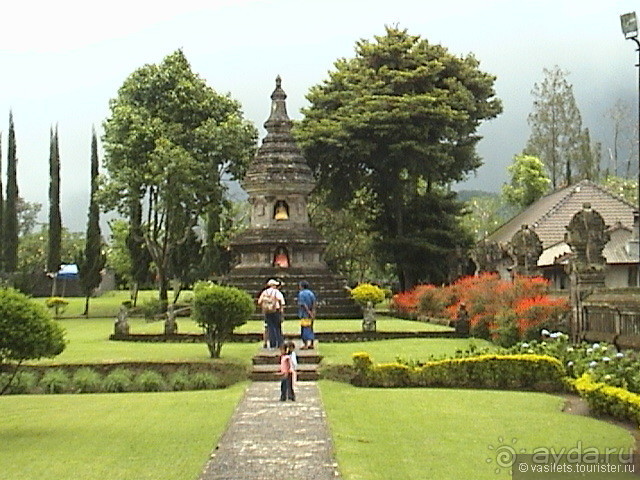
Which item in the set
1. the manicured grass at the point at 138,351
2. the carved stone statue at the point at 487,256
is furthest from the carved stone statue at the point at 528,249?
the manicured grass at the point at 138,351

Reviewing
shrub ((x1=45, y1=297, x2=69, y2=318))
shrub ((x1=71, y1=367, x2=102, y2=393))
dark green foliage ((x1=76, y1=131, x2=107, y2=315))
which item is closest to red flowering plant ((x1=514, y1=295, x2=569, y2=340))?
shrub ((x1=71, y1=367, x2=102, y2=393))

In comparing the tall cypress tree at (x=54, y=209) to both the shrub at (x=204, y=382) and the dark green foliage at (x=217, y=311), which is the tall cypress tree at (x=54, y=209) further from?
the shrub at (x=204, y=382)

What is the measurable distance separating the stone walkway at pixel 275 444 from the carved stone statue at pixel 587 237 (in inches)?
371

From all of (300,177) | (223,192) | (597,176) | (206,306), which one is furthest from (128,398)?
(597,176)

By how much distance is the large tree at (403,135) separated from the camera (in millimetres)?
42062

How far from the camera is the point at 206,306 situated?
68.4 ft

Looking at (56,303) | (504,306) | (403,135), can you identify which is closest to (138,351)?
(504,306)

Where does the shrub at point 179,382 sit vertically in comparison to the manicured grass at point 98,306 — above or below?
below

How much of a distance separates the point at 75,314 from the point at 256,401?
104 ft

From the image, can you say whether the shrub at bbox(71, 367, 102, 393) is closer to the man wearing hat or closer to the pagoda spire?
the man wearing hat

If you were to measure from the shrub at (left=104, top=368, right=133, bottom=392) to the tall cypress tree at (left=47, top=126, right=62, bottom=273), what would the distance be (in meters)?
36.0

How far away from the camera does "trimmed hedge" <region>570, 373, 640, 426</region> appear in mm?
12695

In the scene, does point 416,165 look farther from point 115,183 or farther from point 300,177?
point 115,183

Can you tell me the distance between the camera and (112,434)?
12266 millimetres
